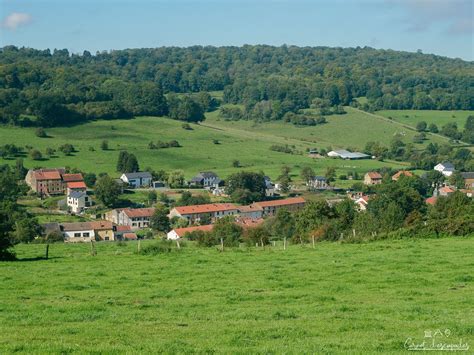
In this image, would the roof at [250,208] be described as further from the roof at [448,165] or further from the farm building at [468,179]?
the roof at [448,165]

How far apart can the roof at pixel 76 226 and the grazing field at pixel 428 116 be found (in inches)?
3269

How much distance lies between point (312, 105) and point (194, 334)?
14036 cm

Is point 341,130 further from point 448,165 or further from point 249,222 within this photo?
point 249,222

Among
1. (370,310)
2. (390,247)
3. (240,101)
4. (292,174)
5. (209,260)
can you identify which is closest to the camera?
(370,310)

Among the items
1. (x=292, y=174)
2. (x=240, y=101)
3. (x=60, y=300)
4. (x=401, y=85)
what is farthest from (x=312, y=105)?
(x=60, y=300)

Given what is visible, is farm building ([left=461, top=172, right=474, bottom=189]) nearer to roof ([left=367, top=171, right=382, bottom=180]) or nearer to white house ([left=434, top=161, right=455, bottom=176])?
white house ([left=434, top=161, right=455, bottom=176])

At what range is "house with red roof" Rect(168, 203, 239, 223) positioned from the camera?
67.2 meters

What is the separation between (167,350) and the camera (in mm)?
10508

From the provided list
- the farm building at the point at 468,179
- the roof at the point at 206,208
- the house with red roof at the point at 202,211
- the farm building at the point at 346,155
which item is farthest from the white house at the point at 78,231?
the farm building at the point at 346,155

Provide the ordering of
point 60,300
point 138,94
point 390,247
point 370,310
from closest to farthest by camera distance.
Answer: point 370,310
point 60,300
point 390,247
point 138,94

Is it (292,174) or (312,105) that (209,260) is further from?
(312,105)

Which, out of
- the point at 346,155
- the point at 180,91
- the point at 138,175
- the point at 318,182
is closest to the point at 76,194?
the point at 138,175

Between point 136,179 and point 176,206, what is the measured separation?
45.8ft

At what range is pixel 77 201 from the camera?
7544cm
